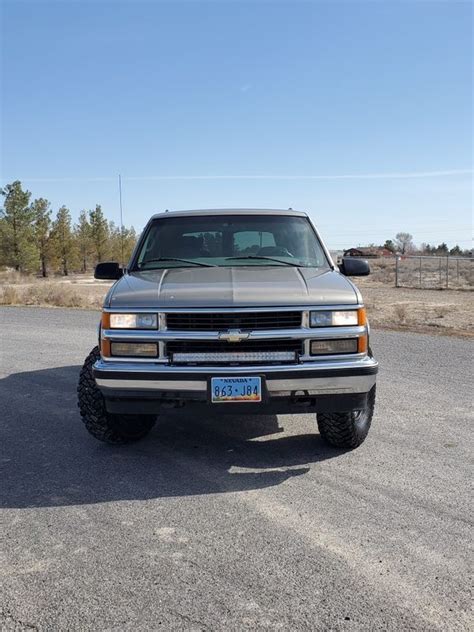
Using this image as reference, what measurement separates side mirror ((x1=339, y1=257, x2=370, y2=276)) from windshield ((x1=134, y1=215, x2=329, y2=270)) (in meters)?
0.21

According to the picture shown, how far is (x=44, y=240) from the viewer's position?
53875 mm

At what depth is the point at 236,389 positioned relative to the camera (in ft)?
12.7

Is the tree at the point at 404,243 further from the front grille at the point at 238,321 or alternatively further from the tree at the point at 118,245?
the front grille at the point at 238,321

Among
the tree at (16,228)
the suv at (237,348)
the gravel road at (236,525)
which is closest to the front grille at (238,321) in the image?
the suv at (237,348)

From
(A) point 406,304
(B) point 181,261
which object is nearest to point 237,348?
(B) point 181,261

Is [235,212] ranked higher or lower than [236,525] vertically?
higher

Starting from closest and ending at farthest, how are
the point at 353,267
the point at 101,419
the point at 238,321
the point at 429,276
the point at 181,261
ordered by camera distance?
1. the point at 238,321
2. the point at 101,419
3. the point at 181,261
4. the point at 353,267
5. the point at 429,276

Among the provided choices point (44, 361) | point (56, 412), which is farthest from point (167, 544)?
point (44, 361)

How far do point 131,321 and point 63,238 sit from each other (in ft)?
176

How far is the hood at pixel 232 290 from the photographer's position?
157 inches

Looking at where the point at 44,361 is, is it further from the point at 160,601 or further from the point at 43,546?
the point at 160,601

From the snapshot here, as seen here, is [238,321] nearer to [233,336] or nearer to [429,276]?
[233,336]

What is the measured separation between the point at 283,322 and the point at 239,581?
1.77m

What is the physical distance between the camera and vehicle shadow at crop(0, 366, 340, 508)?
383 cm
